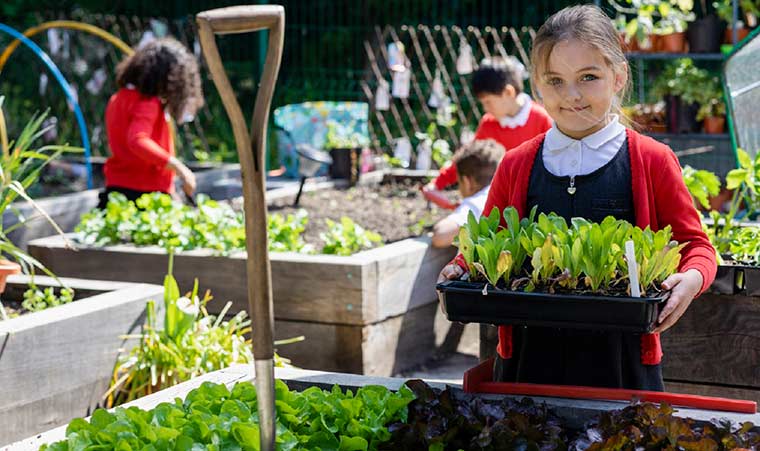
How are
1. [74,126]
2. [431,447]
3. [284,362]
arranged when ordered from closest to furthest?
[431,447] → [284,362] → [74,126]

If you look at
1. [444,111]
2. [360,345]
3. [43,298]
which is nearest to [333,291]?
[360,345]

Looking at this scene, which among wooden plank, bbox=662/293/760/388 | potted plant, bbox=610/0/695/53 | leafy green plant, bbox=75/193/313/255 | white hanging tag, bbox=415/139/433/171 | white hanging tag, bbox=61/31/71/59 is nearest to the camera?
wooden plank, bbox=662/293/760/388

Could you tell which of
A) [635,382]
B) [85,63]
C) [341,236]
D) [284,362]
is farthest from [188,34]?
[635,382]

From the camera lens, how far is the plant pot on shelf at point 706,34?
25.2 ft

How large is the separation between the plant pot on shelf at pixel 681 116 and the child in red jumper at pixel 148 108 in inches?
144

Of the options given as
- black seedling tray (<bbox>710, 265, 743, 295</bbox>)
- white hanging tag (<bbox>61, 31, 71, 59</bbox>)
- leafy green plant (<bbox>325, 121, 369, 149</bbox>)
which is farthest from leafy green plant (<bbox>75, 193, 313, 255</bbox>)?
white hanging tag (<bbox>61, 31, 71, 59</bbox>)

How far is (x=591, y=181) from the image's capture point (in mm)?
2404

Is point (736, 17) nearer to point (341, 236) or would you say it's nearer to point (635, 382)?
point (341, 236)

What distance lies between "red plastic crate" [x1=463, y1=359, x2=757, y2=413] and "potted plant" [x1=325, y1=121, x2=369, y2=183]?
5.03m

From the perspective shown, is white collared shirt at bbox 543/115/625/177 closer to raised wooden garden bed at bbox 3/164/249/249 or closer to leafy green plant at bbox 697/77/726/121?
raised wooden garden bed at bbox 3/164/249/249

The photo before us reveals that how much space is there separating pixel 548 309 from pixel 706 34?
20.2 feet

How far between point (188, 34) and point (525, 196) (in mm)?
8874

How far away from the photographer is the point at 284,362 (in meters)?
4.14

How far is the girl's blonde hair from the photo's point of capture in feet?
7.65
